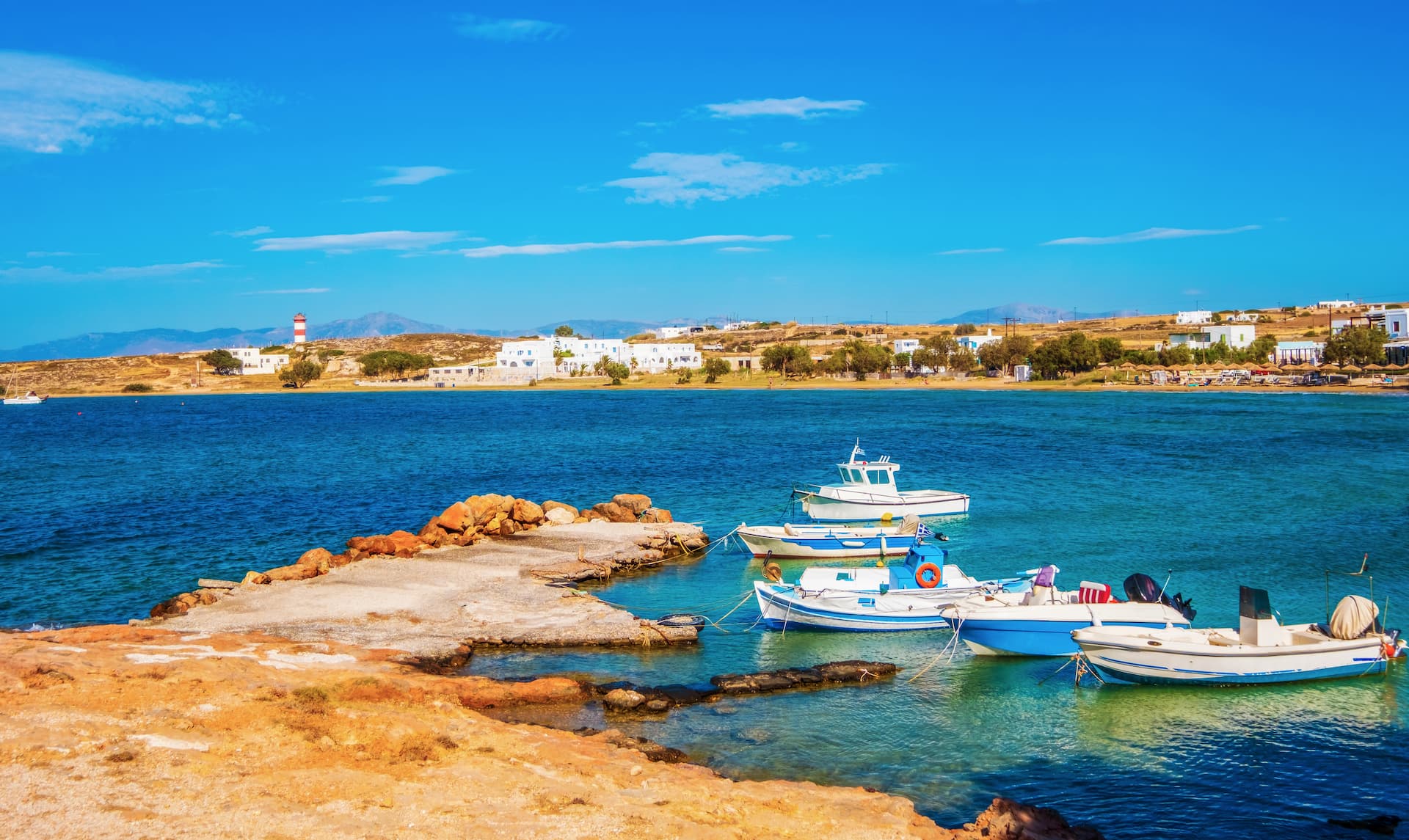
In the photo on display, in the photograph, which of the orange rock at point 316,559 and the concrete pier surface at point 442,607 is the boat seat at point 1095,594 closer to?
→ the concrete pier surface at point 442,607

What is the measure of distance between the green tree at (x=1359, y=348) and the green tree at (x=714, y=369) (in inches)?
3258

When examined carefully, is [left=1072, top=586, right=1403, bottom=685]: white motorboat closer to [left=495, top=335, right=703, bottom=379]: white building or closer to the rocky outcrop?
the rocky outcrop

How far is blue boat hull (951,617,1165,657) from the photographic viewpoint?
72.1ft

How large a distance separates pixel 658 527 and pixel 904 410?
7361 cm

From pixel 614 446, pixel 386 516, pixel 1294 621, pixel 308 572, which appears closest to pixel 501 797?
pixel 308 572

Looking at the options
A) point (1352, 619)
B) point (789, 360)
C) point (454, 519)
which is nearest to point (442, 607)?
point (454, 519)

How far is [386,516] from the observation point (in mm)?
41844

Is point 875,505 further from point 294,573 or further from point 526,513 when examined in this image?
point 294,573

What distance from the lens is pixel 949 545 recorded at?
115 feet

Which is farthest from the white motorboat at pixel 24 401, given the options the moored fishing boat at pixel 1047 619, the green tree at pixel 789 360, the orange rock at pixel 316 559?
the moored fishing boat at pixel 1047 619

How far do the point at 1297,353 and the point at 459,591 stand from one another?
461 feet

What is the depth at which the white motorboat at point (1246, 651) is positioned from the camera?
65.9 ft

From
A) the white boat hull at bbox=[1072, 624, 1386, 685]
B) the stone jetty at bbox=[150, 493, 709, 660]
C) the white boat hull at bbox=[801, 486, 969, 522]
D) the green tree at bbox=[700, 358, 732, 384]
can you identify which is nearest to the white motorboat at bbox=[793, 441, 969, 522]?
the white boat hull at bbox=[801, 486, 969, 522]

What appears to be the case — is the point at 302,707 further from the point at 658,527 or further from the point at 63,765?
the point at 658,527
